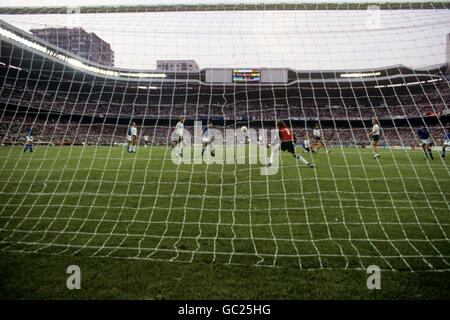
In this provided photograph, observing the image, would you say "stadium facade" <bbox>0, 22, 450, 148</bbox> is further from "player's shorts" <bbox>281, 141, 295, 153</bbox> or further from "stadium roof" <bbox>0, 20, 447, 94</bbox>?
"player's shorts" <bbox>281, 141, 295, 153</bbox>

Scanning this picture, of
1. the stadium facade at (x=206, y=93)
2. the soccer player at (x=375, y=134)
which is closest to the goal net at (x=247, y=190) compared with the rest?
the stadium facade at (x=206, y=93)

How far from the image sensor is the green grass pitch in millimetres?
2213

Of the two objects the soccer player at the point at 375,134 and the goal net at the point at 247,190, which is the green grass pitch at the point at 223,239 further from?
the soccer player at the point at 375,134

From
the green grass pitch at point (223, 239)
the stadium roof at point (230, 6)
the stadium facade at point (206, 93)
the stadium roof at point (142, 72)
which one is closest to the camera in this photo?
the green grass pitch at point (223, 239)

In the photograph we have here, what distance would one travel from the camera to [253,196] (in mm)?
5066

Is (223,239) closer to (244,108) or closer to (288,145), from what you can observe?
(288,145)

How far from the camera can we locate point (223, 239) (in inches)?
127

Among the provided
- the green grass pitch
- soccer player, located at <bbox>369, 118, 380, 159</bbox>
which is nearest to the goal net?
the green grass pitch

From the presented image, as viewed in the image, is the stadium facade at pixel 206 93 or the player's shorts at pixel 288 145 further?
the stadium facade at pixel 206 93

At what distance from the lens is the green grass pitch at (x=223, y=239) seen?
7.26 ft
